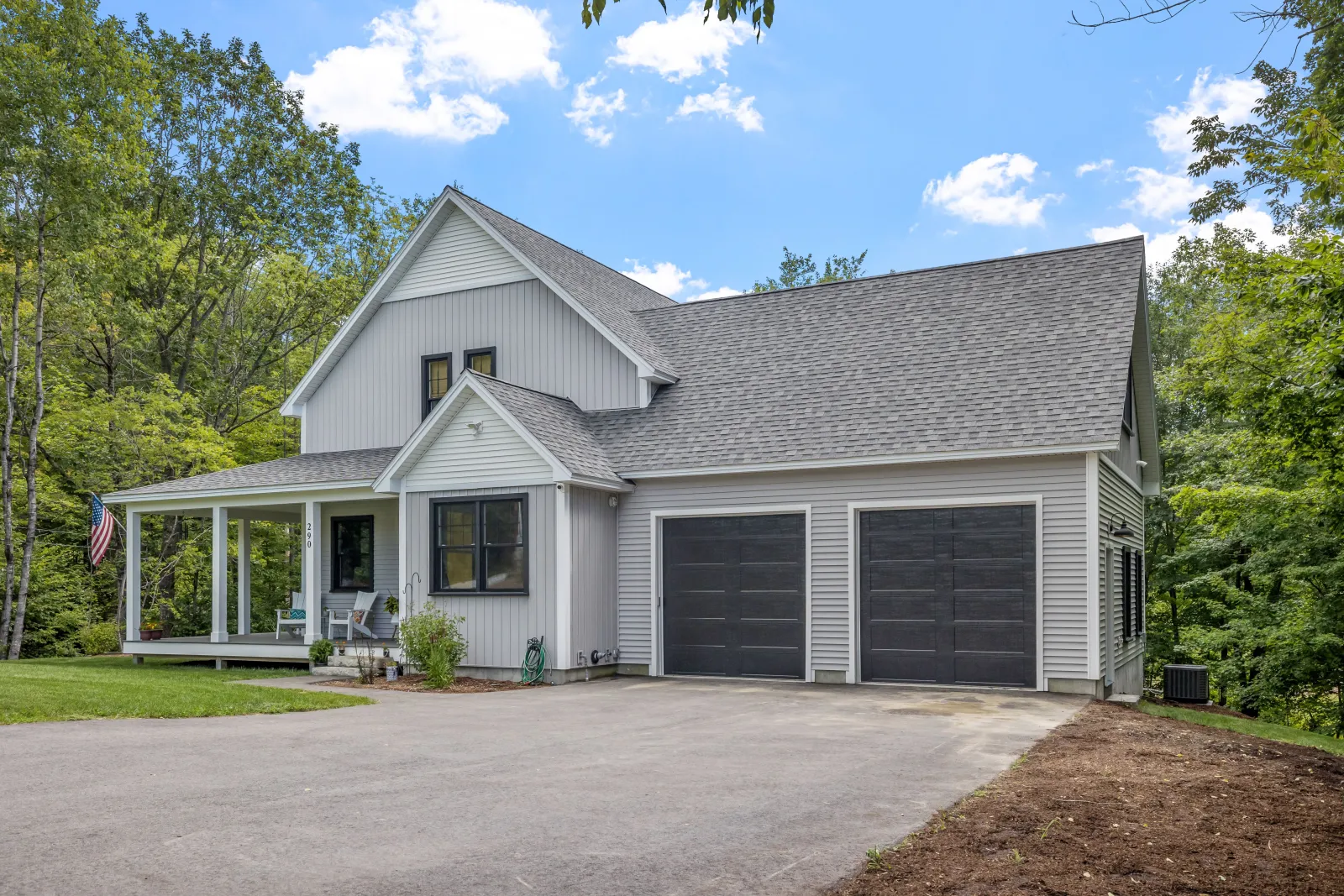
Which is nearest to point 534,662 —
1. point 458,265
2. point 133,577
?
point 458,265

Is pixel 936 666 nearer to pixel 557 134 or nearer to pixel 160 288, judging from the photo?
pixel 557 134

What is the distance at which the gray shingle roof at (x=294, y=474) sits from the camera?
57.4 feet

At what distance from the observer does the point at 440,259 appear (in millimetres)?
19000

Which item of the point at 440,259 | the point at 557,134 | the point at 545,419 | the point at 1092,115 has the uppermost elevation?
the point at 557,134

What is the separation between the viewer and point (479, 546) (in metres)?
15.3

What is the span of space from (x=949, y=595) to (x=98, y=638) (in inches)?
783

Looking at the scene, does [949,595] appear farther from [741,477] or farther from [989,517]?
[741,477]

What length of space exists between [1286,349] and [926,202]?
99.8 feet

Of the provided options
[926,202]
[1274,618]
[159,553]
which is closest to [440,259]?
[159,553]

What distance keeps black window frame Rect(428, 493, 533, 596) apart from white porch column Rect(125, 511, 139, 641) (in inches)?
Answer: 262

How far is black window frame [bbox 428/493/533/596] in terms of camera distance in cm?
1488

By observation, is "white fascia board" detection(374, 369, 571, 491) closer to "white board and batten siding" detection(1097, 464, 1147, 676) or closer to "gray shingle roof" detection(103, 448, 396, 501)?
"gray shingle roof" detection(103, 448, 396, 501)

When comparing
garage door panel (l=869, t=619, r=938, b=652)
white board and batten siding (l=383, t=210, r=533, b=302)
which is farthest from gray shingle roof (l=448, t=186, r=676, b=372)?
garage door panel (l=869, t=619, r=938, b=652)

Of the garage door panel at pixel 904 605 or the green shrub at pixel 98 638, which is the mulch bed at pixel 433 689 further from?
the green shrub at pixel 98 638
